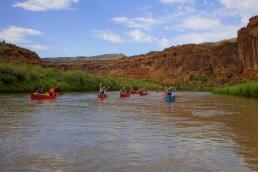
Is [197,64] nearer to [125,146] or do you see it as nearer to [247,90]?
[247,90]

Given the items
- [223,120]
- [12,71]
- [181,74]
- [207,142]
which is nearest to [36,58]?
[181,74]

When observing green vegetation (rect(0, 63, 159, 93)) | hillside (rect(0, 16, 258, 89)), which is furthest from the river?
hillside (rect(0, 16, 258, 89))

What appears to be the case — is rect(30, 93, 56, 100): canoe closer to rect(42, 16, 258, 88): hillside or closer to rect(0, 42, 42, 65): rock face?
rect(0, 42, 42, 65): rock face

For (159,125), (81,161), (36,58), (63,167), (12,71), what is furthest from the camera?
(36,58)

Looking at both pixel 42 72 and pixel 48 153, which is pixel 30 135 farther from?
pixel 42 72

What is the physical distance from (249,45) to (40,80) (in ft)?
138

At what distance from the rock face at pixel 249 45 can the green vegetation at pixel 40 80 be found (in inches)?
943

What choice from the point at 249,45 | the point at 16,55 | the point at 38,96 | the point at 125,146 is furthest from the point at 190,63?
the point at 125,146

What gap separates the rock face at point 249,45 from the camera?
7494 cm

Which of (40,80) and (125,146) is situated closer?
(125,146)

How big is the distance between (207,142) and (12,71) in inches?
1400

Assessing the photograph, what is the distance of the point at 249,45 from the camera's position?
7862 cm

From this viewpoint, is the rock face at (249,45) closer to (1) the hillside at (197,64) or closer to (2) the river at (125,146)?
(1) the hillside at (197,64)

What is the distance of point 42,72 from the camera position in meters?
54.5
